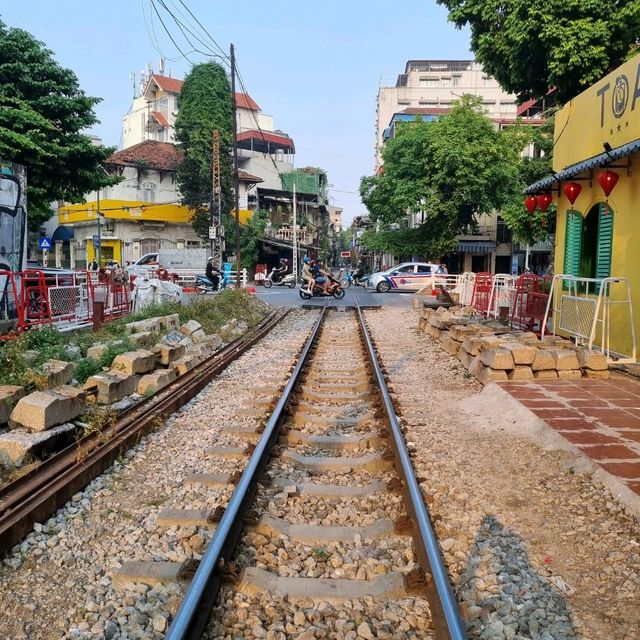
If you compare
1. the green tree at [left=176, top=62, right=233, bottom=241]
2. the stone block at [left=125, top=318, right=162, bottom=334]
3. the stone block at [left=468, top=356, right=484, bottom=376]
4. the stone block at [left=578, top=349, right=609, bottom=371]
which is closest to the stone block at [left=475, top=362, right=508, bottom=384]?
the stone block at [left=468, top=356, right=484, bottom=376]

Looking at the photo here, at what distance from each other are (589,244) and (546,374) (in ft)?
12.6

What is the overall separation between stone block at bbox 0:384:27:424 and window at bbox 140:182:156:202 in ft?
126

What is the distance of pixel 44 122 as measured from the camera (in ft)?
53.6

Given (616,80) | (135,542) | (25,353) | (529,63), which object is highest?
(529,63)

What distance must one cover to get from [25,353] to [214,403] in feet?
8.71

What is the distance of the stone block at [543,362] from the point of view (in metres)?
7.14

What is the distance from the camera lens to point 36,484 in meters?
3.85

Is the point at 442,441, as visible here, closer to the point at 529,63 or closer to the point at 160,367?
the point at 160,367

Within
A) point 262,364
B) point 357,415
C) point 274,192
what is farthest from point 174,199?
point 357,415

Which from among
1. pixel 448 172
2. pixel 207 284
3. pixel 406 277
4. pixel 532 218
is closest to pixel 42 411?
pixel 532 218

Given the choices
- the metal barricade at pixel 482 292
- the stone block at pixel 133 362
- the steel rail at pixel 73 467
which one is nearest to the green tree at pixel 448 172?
the metal barricade at pixel 482 292

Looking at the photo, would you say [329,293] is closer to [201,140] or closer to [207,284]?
→ [207,284]

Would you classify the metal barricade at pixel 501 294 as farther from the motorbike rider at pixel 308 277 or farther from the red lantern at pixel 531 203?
the motorbike rider at pixel 308 277

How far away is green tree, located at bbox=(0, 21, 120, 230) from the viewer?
53.2 ft
